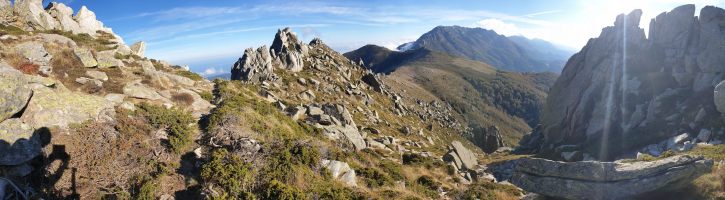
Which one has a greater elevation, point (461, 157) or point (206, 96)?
point (206, 96)

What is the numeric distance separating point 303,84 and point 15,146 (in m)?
58.7

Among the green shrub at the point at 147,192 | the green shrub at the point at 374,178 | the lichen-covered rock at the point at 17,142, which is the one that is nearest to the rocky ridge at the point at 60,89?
the lichen-covered rock at the point at 17,142

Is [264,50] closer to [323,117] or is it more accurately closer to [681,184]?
[323,117]

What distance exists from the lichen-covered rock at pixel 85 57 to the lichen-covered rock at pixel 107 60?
68 centimetres

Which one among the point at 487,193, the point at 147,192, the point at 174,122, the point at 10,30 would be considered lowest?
the point at 487,193

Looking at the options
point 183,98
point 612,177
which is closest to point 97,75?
point 183,98

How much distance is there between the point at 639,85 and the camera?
64.6 meters

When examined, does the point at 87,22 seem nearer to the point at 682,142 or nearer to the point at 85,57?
the point at 85,57

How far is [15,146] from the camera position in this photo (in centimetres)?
1794

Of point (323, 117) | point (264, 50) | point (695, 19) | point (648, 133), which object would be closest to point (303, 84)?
point (264, 50)

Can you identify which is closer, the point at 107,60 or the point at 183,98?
the point at 183,98

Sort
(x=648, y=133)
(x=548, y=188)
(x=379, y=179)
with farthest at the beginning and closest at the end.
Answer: (x=648, y=133) < (x=379, y=179) < (x=548, y=188)

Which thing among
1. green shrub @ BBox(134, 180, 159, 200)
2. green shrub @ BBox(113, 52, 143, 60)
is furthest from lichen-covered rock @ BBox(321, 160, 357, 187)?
green shrub @ BBox(113, 52, 143, 60)

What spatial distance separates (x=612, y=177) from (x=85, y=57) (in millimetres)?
34149
